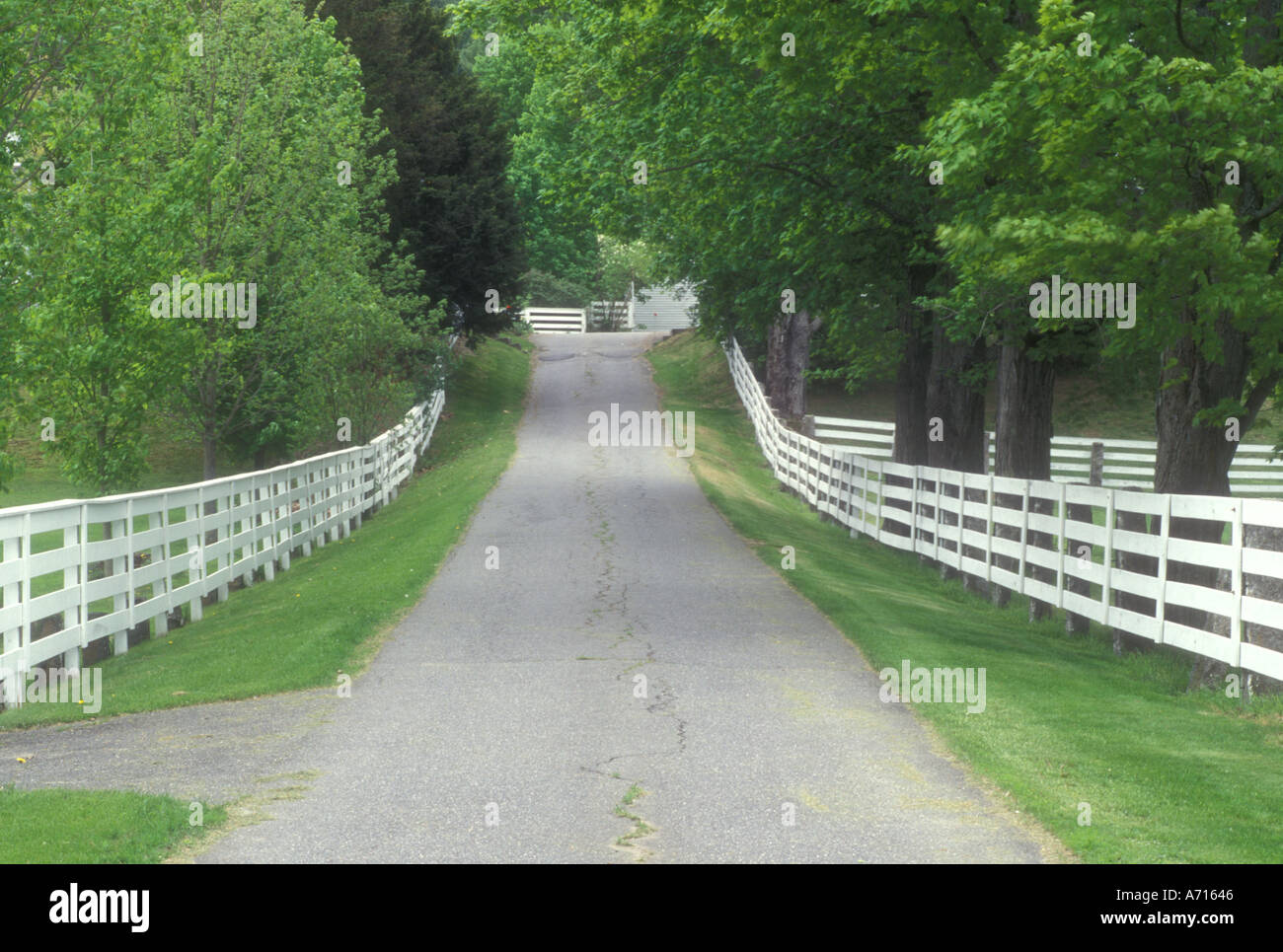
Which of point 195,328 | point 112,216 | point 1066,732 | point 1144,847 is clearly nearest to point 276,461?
point 195,328

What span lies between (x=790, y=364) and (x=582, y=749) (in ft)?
113

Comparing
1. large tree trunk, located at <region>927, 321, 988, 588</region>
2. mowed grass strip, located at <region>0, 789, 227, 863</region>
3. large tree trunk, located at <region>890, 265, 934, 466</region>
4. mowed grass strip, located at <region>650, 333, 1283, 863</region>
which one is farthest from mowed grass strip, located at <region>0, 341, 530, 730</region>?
large tree trunk, located at <region>927, 321, 988, 588</region>

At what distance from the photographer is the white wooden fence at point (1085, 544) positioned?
10945mm

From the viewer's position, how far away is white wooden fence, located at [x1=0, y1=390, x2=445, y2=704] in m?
11.4

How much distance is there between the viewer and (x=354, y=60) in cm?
3048

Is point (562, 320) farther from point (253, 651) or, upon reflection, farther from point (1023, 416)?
point (253, 651)

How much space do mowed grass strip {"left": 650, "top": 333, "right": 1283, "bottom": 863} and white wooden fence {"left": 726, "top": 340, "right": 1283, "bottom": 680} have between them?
504mm

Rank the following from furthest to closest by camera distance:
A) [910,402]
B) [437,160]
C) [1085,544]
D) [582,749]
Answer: [437,160] < [910,402] < [1085,544] < [582,749]

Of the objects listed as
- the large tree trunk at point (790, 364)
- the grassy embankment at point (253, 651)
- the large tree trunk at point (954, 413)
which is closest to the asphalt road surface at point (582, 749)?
the grassy embankment at point (253, 651)

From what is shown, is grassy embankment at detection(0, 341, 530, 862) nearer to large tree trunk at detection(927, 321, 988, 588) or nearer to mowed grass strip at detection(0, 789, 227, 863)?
mowed grass strip at detection(0, 789, 227, 863)

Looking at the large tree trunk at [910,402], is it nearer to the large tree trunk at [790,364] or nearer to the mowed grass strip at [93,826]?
the large tree trunk at [790,364]

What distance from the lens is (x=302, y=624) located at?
14.1 meters

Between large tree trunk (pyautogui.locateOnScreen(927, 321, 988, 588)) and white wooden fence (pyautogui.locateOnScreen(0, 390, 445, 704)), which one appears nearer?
white wooden fence (pyautogui.locateOnScreen(0, 390, 445, 704))

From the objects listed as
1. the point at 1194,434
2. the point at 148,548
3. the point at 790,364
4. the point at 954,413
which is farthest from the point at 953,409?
the point at 790,364
